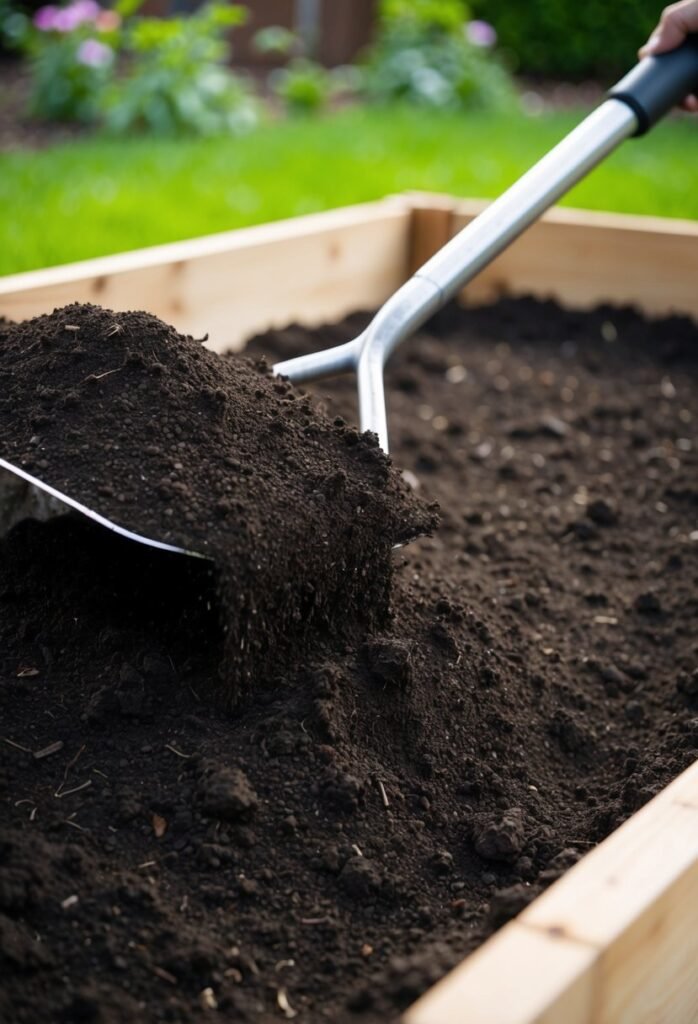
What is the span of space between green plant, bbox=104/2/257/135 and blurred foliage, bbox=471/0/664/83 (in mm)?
2347

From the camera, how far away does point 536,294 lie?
11.6 ft

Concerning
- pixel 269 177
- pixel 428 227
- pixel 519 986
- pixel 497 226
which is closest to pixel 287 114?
pixel 269 177

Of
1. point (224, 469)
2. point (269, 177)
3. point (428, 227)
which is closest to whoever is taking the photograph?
point (224, 469)

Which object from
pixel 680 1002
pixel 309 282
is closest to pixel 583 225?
pixel 309 282

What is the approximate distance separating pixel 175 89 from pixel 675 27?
3.78 meters

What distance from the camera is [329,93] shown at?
7.47 metres

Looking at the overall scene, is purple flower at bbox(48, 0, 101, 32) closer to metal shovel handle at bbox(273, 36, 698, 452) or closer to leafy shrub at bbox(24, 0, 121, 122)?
leafy shrub at bbox(24, 0, 121, 122)

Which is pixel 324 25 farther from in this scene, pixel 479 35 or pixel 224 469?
pixel 224 469

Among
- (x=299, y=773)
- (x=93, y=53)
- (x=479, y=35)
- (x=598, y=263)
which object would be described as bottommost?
(x=93, y=53)

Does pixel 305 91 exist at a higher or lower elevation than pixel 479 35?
lower

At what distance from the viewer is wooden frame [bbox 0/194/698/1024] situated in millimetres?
1018

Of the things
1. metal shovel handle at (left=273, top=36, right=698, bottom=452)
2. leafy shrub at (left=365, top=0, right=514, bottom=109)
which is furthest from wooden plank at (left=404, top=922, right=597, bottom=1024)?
leafy shrub at (left=365, top=0, right=514, bottom=109)

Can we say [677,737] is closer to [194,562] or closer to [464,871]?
[464,871]

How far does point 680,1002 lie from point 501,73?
274 inches
